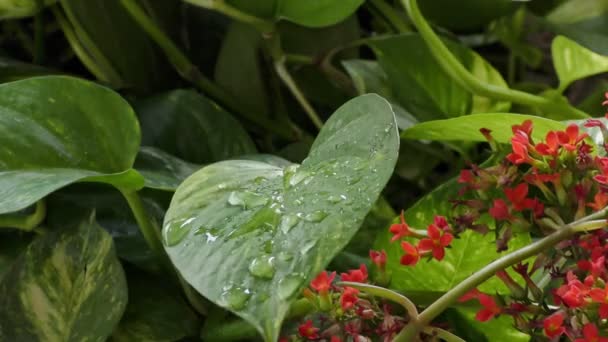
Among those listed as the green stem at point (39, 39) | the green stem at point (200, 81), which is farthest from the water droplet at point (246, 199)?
the green stem at point (39, 39)

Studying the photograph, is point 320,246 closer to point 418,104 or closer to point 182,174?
point 182,174

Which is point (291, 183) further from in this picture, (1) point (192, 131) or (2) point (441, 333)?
(1) point (192, 131)

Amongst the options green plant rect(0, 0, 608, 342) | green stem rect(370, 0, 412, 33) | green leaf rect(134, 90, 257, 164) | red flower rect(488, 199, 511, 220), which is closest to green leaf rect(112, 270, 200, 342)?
green plant rect(0, 0, 608, 342)

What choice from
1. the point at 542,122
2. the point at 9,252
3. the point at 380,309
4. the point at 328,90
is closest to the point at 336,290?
the point at 380,309

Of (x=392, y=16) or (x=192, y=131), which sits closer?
(x=192, y=131)

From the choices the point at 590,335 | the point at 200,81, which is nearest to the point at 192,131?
the point at 200,81

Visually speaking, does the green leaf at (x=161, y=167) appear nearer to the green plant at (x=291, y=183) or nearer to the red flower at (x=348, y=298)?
the green plant at (x=291, y=183)
